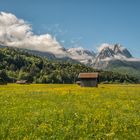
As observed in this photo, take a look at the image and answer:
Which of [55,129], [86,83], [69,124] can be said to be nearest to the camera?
[55,129]

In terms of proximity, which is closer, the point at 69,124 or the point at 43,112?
the point at 69,124

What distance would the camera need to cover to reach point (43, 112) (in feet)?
72.9

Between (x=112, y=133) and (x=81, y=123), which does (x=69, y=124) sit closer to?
(x=81, y=123)

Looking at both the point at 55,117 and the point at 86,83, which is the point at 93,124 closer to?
the point at 55,117

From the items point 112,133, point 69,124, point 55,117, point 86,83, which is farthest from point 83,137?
point 86,83

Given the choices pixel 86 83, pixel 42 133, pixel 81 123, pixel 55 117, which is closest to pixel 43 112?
pixel 55 117

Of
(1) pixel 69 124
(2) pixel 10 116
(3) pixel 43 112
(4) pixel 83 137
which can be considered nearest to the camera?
(4) pixel 83 137

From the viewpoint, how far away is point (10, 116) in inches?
790

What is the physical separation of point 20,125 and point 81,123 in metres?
3.21

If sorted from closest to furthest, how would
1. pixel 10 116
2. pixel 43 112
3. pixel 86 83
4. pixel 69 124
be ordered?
pixel 69 124 < pixel 10 116 < pixel 43 112 < pixel 86 83

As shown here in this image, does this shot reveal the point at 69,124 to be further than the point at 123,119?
No

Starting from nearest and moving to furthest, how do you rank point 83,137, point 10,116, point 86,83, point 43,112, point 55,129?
point 83,137 < point 55,129 < point 10,116 < point 43,112 < point 86,83

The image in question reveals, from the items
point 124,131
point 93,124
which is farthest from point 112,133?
point 93,124

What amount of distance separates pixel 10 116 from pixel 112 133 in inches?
246
